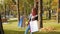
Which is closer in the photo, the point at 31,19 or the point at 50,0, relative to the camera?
the point at 31,19

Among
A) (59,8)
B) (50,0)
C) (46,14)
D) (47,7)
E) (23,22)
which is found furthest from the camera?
(46,14)

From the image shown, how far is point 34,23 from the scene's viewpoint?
979cm

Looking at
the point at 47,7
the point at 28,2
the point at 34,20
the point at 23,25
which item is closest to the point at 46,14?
the point at 47,7

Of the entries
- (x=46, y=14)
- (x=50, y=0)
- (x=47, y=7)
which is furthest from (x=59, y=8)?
(x=46, y=14)

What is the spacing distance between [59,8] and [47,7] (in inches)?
563

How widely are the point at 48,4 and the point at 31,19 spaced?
3092 cm

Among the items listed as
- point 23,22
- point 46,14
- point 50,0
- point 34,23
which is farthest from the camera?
point 46,14

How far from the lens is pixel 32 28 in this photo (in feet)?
32.4

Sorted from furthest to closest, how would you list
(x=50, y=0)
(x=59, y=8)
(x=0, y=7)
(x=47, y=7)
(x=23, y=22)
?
(x=0, y=7), (x=47, y=7), (x=50, y=0), (x=59, y=8), (x=23, y=22)

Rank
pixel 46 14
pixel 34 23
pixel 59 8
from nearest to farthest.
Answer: pixel 34 23, pixel 59 8, pixel 46 14

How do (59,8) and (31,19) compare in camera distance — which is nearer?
(31,19)

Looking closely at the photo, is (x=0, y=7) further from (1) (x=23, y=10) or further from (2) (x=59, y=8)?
(2) (x=59, y=8)

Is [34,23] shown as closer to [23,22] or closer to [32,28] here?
[32,28]

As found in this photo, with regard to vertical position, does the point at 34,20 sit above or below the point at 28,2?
below
